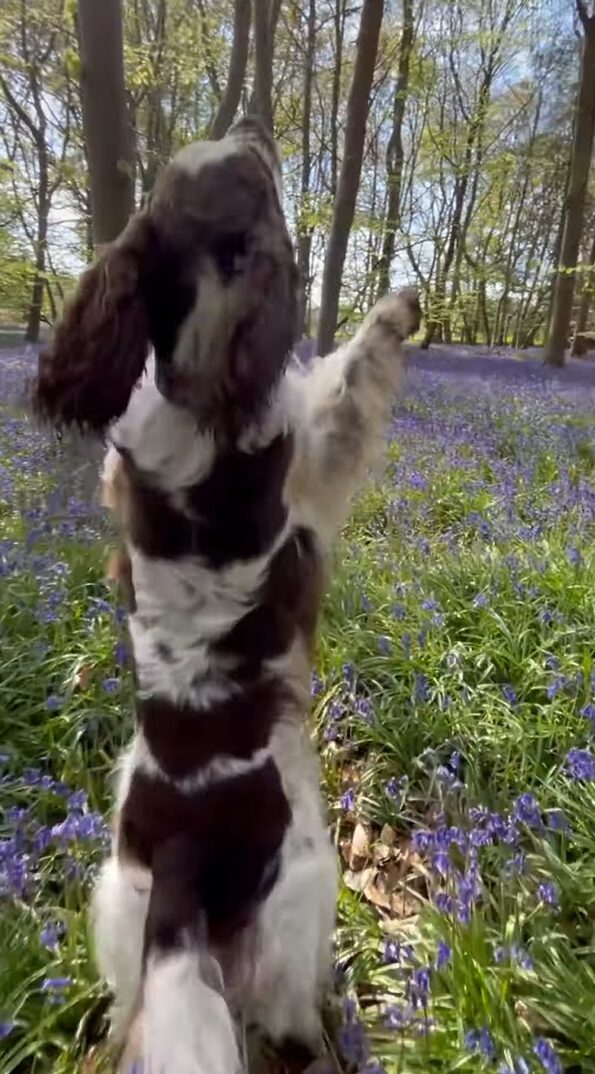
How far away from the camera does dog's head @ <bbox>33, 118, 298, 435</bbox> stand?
189 centimetres

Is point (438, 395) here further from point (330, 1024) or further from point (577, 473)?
point (330, 1024)

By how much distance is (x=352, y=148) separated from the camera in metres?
7.33

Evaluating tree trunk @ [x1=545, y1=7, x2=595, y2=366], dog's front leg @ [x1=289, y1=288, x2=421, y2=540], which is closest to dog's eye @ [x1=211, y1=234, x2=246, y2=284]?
dog's front leg @ [x1=289, y1=288, x2=421, y2=540]

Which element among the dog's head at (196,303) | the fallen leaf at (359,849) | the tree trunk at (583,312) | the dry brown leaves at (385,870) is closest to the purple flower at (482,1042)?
the dry brown leaves at (385,870)

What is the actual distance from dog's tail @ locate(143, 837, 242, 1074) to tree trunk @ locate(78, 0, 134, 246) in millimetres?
3605

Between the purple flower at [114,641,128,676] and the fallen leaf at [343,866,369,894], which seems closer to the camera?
the fallen leaf at [343,866,369,894]

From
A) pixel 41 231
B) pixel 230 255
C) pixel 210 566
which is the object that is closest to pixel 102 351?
pixel 230 255

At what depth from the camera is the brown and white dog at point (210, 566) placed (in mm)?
1855

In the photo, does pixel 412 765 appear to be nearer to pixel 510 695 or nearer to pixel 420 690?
pixel 420 690

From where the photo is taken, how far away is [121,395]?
1.85 m

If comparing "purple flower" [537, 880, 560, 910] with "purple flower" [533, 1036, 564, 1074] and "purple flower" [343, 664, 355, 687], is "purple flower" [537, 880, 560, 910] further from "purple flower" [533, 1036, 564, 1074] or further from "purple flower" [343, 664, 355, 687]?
"purple flower" [343, 664, 355, 687]

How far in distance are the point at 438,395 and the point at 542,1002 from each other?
873 cm

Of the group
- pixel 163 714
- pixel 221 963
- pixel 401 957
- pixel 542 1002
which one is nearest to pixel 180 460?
pixel 163 714

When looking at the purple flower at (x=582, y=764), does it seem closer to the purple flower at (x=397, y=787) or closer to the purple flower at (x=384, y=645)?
the purple flower at (x=397, y=787)
